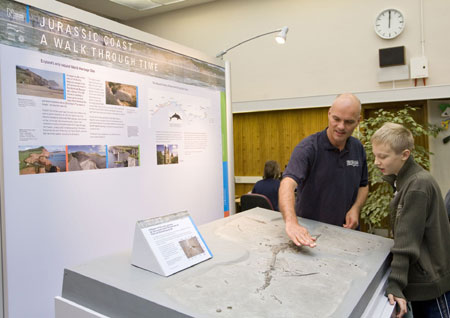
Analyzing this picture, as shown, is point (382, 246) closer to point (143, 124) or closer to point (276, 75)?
point (143, 124)

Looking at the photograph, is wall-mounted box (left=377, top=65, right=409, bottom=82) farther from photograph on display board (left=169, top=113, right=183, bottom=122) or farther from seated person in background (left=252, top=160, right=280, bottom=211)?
photograph on display board (left=169, top=113, right=183, bottom=122)

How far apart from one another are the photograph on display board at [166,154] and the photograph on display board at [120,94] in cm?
38

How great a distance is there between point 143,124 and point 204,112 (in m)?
0.71

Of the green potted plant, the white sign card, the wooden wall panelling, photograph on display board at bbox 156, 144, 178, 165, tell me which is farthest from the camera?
the wooden wall panelling

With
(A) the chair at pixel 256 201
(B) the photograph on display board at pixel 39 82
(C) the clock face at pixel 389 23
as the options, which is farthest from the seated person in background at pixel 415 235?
(C) the clock face at pixel 389 23

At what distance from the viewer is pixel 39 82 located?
169 centimetres

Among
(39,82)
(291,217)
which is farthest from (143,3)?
(291,217)

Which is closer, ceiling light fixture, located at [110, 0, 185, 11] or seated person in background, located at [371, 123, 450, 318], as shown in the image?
seated person in background, located at [371, 123, 450, 318]

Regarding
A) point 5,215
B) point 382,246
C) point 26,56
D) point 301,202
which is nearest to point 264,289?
point 382,246

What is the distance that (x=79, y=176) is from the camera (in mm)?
1889

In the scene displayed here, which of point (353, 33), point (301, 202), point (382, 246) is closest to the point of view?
point (382, 246)

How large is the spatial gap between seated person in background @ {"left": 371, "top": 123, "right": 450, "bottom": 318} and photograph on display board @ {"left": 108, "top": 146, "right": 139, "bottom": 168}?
1.45 metres

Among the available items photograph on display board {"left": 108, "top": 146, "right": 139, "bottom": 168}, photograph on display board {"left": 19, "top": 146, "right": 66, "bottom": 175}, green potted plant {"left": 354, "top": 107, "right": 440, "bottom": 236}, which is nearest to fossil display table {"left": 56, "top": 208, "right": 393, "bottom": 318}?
photograph on display board {"left": 19, "top": 146, "right": 66, "bottom": 175}

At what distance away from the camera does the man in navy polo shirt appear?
70.9 inches
